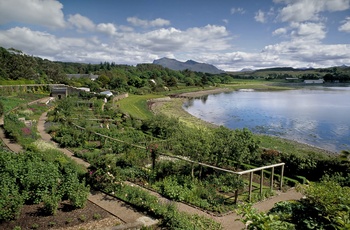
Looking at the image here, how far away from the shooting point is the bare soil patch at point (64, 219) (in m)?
8.43

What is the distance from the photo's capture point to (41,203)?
983 centimetres

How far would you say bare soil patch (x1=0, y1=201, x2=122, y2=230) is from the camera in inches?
332

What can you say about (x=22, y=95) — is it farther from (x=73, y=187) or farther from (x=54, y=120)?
(x=73, y=187)

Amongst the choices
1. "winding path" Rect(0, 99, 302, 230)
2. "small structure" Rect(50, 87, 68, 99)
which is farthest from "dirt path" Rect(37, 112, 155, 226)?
"small structure" Rect(50, 87, 68, 99)

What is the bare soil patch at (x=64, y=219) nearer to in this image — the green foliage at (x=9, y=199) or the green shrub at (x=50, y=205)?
the green shrub at (x=50, y=205)

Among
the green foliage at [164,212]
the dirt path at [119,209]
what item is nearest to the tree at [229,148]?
the green foliage at [164,212]

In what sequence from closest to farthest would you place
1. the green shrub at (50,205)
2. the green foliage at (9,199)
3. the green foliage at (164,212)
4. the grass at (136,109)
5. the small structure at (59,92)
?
1. the green foliage at (9,199)
2. the green foliage at (164,212)
3. the green shrub at (50,205)
4. the grass at (136,109)
5. the small structure at (59,92)

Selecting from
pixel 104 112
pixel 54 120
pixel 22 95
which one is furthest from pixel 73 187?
pixel 22 95

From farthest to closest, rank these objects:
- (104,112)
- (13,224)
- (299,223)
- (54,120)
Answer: (104,112)
(54,120)
(13,224)
(299,223)

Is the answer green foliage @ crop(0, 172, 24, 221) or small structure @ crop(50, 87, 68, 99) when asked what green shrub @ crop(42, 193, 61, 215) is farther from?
small structure @ crop(50, 87, 68, 99)

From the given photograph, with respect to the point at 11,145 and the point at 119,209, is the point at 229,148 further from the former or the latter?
the point at 11,145

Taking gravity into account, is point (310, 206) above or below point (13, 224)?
above

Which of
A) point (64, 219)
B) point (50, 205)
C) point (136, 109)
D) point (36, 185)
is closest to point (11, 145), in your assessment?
point (36, 185)

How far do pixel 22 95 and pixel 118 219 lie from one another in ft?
138
